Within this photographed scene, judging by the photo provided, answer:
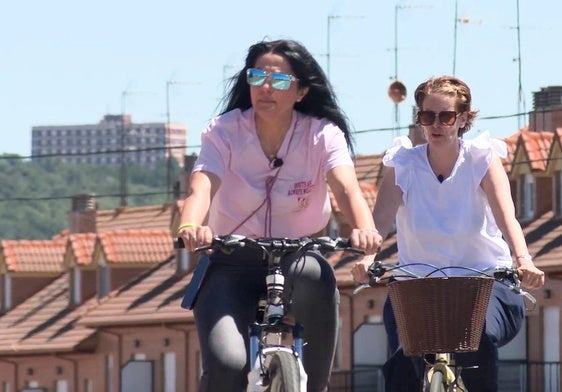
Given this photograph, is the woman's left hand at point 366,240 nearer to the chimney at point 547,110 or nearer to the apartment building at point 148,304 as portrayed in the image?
the apartment building at point 148,304

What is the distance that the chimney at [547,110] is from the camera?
2109 inches

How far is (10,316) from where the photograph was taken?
236 ft

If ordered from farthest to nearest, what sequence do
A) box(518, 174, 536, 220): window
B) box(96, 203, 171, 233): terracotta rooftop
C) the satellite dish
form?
1. box(96, 203, 171, 233): terracotta rooftop
2. the satellite dish
3. box(518, 174, 536, 220): window

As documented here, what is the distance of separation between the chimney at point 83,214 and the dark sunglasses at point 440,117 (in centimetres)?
6631

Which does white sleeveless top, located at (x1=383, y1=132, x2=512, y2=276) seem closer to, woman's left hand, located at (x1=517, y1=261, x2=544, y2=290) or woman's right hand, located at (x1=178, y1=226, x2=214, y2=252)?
woman's left hand, located at (x1=517, y1=261, x2=544, y2=290)

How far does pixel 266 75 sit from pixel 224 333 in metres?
1.16

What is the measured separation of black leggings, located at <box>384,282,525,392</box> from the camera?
437 inches

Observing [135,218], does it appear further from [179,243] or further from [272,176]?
[179,243]

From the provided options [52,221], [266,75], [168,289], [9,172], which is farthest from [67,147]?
[266,75]

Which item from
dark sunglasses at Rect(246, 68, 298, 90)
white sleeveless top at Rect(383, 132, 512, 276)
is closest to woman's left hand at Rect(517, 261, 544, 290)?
white sleeveless top at Rect(383, 132, 512, 276)

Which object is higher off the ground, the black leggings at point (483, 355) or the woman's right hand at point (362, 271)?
the woman's right hand at point (362, 271)

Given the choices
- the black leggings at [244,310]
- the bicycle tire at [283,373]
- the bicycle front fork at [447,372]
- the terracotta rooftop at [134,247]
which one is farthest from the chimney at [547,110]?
the bicycle tire at [283,373]

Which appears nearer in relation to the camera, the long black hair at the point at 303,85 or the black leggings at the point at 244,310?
the black leggings at the point at 244,310

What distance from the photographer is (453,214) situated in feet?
37.3
